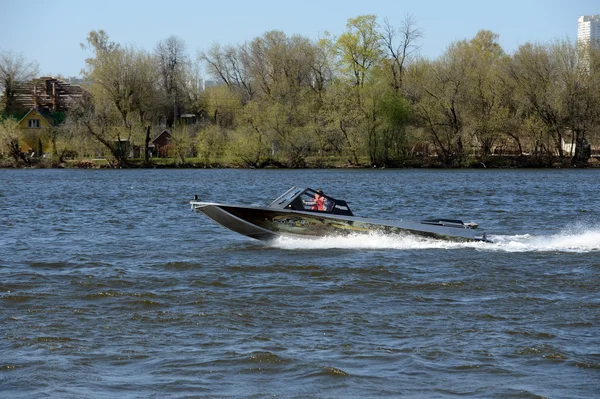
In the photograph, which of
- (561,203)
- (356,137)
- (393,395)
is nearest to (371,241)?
(393,395)

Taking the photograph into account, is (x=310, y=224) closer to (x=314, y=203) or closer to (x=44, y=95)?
(x=314, y=203)

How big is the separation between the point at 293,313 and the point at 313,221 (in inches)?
296

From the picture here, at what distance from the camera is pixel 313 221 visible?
2203 centimetres

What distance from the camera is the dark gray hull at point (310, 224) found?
71.8 feet

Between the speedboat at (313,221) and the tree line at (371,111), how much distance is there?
5427cm

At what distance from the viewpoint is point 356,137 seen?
77375mm

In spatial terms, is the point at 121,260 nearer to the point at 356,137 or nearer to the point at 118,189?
the point at 118,189

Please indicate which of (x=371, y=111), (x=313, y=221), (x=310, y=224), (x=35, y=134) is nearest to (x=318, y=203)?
(x=313, y=221)

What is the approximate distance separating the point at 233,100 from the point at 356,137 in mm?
26496

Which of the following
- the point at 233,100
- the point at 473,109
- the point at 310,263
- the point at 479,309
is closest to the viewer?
the point at 479,309

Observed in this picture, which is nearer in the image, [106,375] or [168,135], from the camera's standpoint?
[106,375]

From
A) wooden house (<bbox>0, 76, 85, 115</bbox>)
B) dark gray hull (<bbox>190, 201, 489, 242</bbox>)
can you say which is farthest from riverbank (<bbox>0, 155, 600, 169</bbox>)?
dark gray hull (<bbox>190, 201, 489, 242</bbox>)

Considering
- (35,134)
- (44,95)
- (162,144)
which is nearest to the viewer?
(35,134)

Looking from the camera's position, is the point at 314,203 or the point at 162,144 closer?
the point at 314,203
